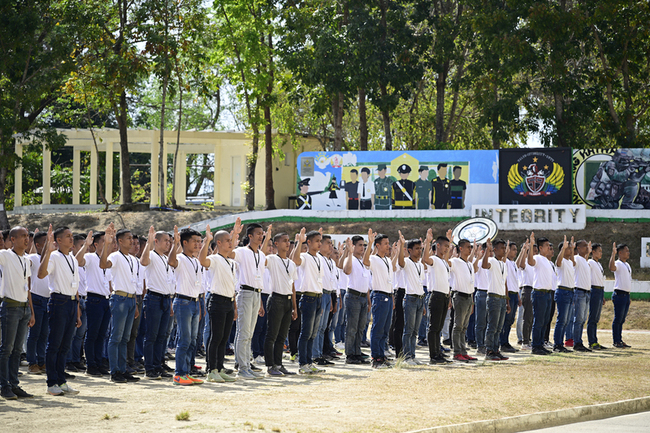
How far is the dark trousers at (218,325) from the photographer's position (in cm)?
1016

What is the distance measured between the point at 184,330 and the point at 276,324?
59.0 inches

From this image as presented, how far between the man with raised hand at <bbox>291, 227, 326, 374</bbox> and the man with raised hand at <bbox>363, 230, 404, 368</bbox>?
A: 3.27 ft

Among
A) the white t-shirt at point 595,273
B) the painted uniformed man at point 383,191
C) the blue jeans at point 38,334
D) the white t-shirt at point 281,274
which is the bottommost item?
the blue jeans at point 38,334

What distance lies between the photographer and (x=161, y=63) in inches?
1203

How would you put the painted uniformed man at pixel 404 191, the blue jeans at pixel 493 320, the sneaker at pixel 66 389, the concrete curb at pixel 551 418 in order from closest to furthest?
the concrete curb at pixel 551 418 → the sneaker at pixel 66 389 → the blue jeans at pixel 493 320 → the painted uniformed man at pixel 404 191

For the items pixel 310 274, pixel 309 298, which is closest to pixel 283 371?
→ pixel 309 298

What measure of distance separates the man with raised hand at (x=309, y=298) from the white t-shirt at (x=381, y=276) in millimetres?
997

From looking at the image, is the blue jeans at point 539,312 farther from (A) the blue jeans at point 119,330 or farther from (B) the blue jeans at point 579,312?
(A) the blue jeans at point 119,330

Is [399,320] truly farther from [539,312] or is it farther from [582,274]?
[582,274]

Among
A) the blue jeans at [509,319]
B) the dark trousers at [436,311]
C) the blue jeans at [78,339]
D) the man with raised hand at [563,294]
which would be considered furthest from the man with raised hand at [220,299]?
the man with raised hand at [563,294]

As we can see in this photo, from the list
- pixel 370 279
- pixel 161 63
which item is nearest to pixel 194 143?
pixel 161 63

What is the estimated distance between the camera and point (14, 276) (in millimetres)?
8930

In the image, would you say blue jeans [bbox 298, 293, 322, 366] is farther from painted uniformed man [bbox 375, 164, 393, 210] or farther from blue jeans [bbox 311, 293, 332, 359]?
painted uniformed man [bbox 375, 164, 393, 210]

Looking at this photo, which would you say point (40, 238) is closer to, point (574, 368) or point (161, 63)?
point (574, 368)
